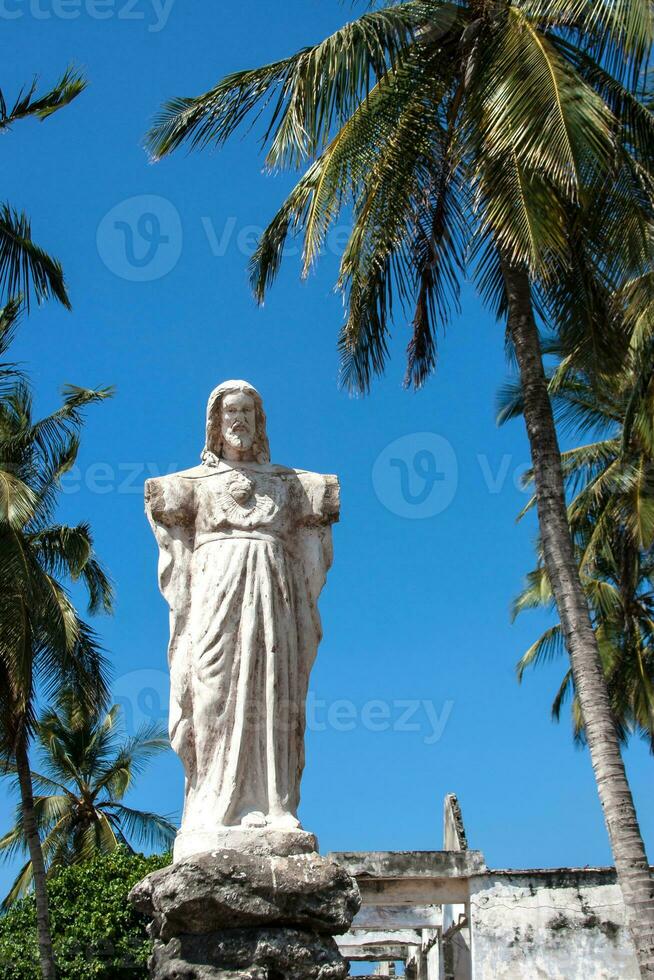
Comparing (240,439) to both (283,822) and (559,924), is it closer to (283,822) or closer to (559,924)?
(283,822)

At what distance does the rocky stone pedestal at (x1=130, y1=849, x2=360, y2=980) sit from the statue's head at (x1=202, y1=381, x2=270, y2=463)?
7.38ft

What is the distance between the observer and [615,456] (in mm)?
23938

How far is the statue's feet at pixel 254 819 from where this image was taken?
5.70 meters

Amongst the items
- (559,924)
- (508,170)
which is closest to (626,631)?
(559,924)

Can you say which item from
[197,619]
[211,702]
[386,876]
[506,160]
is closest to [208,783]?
[211,702]

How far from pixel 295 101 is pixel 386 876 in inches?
435

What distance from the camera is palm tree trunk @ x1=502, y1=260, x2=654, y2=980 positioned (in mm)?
10344

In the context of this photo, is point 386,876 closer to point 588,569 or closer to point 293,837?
point 588,569

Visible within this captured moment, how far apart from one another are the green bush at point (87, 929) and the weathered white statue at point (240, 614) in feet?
37.1

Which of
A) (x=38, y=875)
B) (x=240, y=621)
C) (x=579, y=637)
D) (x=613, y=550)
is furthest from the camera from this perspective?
(x=613, y=550)

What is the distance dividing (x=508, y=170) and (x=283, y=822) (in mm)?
7703

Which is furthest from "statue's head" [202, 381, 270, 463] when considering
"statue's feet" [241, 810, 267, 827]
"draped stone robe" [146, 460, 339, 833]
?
"statue's feet" [241, 810, 267, 827]

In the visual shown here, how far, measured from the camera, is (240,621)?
6199mm

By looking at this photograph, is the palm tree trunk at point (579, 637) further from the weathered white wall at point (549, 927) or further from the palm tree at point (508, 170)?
the weathered white wall at point (549, 927)
